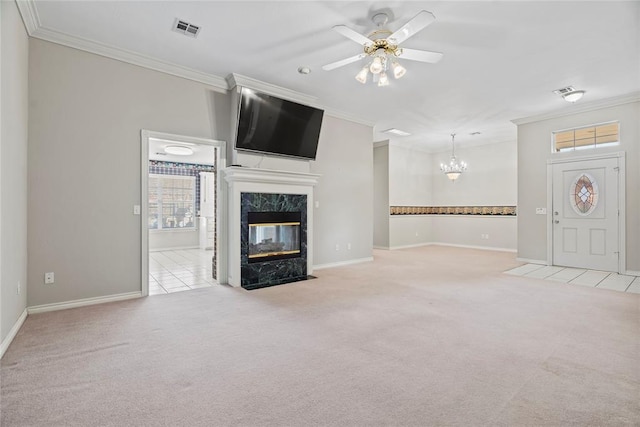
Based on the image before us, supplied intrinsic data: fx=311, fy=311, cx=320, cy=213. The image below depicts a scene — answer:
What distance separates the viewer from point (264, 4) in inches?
114

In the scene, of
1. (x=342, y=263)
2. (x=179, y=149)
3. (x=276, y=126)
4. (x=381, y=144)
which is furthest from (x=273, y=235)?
(x=381, y=144)

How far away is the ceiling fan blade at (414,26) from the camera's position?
2467mm

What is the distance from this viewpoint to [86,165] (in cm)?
360

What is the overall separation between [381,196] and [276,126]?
480 cm

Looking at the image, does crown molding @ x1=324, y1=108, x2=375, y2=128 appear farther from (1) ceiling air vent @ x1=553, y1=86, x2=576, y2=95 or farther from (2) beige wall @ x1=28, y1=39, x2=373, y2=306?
(1) ceiling air vent @ x1=553, y1=86, x2=576, y2=95

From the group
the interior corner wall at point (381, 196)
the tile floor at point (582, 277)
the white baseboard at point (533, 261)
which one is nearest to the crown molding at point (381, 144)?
the interior corner wall at point (381, 196)

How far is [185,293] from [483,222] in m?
7.86

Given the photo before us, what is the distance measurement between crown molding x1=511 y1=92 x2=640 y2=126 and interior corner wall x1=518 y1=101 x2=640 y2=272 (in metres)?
0.05

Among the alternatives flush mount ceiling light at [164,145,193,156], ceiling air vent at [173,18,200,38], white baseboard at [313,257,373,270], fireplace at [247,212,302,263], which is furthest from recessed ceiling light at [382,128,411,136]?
ceiling air vent at [173,18,200,38]

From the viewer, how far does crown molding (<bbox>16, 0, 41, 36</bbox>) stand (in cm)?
286

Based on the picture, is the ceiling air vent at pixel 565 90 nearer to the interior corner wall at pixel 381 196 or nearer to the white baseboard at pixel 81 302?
the interior corner wall at pixel 381 196

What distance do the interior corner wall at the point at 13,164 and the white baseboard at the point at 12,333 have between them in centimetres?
4

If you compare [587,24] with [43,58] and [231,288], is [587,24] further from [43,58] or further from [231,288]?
[43,58]

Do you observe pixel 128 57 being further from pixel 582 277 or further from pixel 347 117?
pixel 582 277
